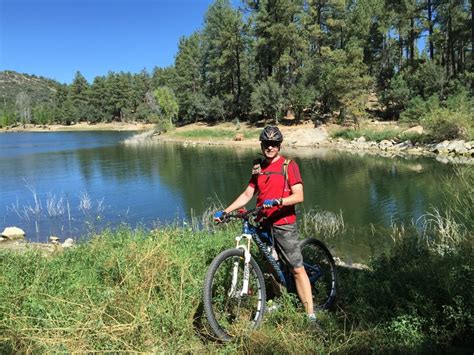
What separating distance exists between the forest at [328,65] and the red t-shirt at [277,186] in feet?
94.7

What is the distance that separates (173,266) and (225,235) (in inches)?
94.1

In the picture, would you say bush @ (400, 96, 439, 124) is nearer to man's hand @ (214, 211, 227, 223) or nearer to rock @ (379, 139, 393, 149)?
rock @ (379, 139, 393, 149)

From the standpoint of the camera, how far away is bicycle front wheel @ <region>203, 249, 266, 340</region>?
4.01m

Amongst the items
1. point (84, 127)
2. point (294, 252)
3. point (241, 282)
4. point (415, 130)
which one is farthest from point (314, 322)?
point (84, 127)

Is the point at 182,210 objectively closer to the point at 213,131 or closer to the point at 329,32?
the point at 213,131

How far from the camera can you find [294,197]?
4.13 m

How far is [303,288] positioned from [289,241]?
1.78 ft

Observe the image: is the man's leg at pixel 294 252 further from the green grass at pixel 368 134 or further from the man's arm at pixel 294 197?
the green grass at pixel 368 134

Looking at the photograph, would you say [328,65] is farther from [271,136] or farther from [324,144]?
[271,136]

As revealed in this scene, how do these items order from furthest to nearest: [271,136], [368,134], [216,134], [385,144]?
[216,134] < [368,134] < [385,144] < [271,136]

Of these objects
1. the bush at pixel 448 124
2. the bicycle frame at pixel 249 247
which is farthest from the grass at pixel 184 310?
the bush at pixel 448 124

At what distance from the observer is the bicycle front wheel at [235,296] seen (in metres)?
4.01

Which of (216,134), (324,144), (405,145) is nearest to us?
(405,145)

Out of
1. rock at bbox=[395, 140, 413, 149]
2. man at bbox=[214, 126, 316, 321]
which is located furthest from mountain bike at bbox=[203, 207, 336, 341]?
rock at bbox=[395, 140, 413, 149]
